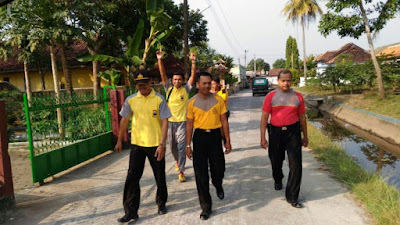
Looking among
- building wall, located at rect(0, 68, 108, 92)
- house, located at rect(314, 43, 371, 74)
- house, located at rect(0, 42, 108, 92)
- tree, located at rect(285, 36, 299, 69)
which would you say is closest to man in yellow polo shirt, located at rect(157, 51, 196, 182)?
house, located at rect(0, 42, 108, 92)

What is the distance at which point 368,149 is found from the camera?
9484mm

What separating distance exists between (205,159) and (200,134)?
33 cm

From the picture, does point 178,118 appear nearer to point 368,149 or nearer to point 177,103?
point 177,103

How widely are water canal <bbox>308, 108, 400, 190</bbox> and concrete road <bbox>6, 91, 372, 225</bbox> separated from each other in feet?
5.80

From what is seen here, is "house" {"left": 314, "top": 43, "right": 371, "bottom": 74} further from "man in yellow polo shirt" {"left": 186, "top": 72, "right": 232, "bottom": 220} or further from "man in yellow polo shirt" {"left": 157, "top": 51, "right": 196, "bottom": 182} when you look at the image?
"man in yellow polo shirt" {"left": 186, "top": 72, "right": 232, "bottom": 220}

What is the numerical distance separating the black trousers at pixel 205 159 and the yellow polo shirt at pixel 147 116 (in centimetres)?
52

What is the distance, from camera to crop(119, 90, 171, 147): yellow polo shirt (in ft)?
13.2

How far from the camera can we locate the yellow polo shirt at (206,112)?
421 centimetres

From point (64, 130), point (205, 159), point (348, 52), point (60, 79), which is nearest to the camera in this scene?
point (205, 159)

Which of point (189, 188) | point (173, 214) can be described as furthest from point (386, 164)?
point (173, 214)

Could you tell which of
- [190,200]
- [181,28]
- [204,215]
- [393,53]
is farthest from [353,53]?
[204,215]

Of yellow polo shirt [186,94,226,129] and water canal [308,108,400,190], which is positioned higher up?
yellow polo shirt [186,94,226,129]

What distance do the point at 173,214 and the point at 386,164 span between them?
6069 mm

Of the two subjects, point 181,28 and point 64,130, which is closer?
point 64,130
